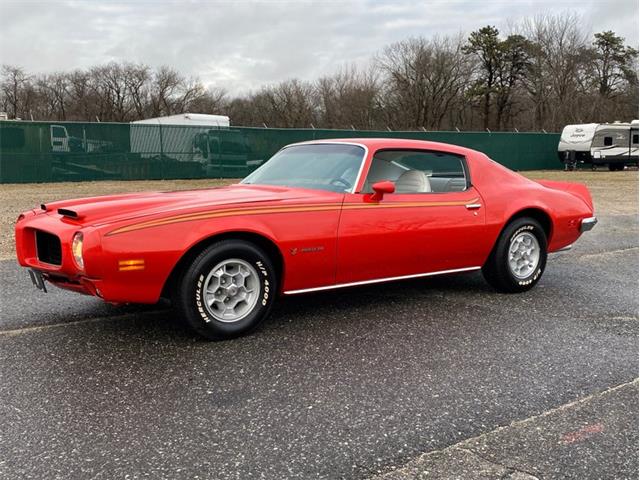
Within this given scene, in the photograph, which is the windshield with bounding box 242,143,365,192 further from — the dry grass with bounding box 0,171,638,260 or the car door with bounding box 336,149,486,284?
the dry grass with bounding box 0,171,638,260

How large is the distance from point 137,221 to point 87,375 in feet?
3.06

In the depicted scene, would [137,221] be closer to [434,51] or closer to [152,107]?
[434,51]

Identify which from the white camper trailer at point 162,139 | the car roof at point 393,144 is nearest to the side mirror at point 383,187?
the car roof at point 393,144

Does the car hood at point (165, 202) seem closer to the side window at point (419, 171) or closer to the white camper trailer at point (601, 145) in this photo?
the side window at point (419, 171)

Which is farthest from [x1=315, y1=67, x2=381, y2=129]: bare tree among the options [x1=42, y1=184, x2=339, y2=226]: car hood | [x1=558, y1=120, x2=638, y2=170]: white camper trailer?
[x1=42, y1=184, x2=339, y2=226]: car hood

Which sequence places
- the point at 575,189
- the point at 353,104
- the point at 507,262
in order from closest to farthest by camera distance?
1. the point at 507,262
2. the point at 575,189
3. the point at 353,104

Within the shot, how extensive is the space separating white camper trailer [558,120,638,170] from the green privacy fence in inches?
499

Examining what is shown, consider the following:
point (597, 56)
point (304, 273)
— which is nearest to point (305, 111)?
point (597, 56)

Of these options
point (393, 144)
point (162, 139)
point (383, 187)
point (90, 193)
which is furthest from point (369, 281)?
point (162, 139)

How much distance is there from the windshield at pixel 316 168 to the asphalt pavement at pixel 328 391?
1.02m

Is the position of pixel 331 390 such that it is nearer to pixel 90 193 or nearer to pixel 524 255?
pixel 524 255

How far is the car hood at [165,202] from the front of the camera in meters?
3.63

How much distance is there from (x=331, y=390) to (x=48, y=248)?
2.13m

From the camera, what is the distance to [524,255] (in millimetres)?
5332
